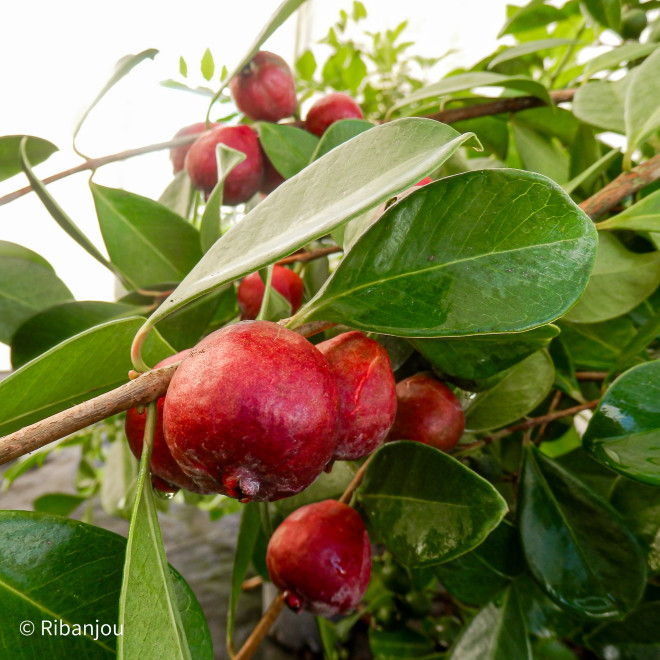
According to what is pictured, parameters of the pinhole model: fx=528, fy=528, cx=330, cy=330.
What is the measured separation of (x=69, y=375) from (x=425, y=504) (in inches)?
11.7

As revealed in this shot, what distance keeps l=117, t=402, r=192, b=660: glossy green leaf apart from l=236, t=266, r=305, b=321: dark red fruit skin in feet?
0.82

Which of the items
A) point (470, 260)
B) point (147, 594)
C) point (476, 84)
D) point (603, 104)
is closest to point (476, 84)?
point (476, 84)

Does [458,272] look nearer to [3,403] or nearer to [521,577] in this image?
[3,403]

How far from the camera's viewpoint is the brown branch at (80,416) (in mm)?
321

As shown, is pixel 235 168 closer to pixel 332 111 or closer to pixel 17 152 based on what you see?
Answer: pixel 332 111

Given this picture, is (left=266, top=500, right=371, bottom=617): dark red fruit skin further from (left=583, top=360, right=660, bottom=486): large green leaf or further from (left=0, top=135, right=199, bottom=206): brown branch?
(left=0, top=135, right=199, bottom=206): brown branch

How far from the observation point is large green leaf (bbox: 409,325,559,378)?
0.41 m

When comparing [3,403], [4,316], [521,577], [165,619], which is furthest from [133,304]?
[521,577]

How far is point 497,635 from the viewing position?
0.60 m

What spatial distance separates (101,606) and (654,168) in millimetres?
625

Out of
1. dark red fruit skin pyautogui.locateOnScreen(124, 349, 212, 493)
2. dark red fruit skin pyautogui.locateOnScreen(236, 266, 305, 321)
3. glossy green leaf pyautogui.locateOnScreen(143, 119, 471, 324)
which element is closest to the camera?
glossy green leaf pyautogui.locateOnScreen(143, 119, 471, 324)

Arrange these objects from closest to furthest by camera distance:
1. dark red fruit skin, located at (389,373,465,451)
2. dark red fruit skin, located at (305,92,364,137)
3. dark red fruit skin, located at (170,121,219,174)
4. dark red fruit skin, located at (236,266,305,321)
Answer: dark red fruit skin, located at (389,373,465,451)
dark red fruit skin, located at (236,266,305,321)
dark red fruit skin, located at (305,92,364,137)
dark red fruit skin, located at (170,121,219,174)

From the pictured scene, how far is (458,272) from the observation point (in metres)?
0.34

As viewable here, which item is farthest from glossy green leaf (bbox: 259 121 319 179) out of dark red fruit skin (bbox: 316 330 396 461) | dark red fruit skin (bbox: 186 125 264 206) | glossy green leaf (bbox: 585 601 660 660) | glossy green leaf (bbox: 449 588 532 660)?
glossy green leaf (bbox: 585 601 660 660)
